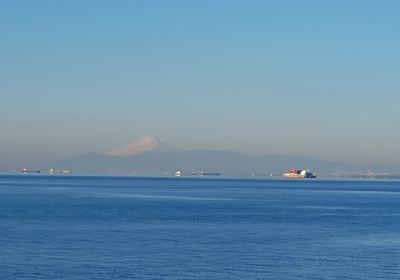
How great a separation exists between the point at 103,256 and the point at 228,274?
10.9m

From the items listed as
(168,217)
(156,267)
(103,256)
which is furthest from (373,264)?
(168,217)

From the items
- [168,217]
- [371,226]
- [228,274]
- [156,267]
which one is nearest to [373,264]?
[228,274]

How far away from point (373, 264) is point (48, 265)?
850 inches

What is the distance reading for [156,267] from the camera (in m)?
54.5

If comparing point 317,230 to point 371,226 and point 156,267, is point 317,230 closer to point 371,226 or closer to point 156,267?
point 371,226

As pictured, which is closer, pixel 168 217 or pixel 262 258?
pixel 262 258

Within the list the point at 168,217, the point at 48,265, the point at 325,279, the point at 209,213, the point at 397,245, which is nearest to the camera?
the point at 325,279

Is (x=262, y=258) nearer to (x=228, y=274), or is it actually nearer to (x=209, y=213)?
(x=228, y=274)

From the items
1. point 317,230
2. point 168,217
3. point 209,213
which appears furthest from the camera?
point 209,213

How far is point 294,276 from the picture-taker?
52219 millimetres

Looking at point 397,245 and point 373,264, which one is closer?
point 373,264

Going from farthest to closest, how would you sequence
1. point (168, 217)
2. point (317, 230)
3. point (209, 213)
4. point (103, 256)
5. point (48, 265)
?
point (209, 213), point (168, 217), point (317, 230), point (103, 256), point (48, 265)

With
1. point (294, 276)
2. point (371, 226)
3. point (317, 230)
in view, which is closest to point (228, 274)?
point (294, 276)

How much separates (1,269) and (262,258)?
18.0 m
